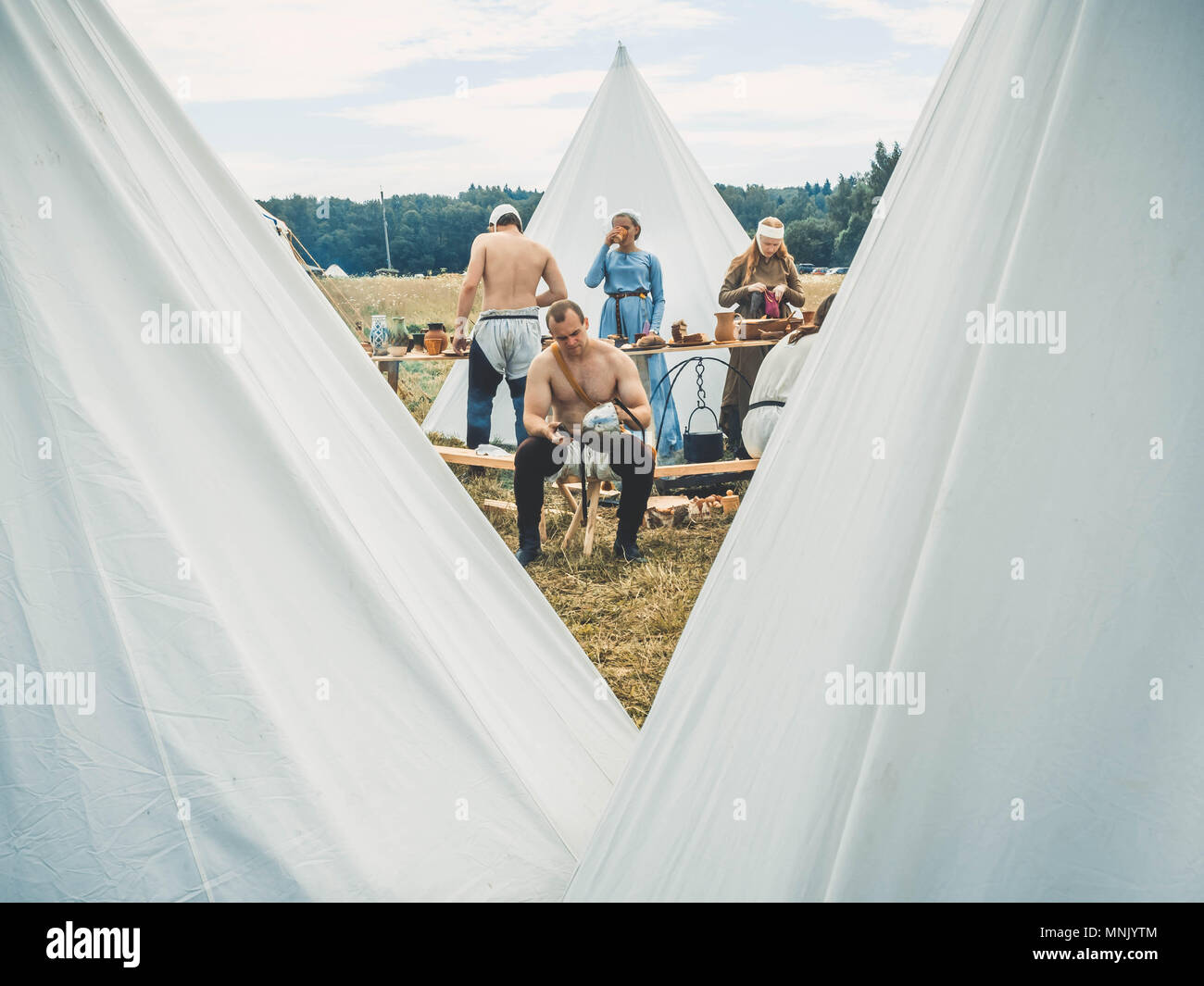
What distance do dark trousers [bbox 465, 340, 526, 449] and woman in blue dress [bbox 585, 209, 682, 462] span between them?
2.77 ft

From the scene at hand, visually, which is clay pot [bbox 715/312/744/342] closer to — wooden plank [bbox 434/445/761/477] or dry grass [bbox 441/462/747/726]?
wooden plank [bbox 434/445/761/477]

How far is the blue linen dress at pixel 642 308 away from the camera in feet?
17.6

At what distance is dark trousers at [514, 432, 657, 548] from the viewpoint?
385 centimetres

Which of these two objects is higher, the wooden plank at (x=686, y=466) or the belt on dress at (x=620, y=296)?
the belt on dress at (x=620, y=296)

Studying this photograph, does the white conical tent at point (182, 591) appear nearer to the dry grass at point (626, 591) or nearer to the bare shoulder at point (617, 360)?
the dry grass at point (626, 591)
